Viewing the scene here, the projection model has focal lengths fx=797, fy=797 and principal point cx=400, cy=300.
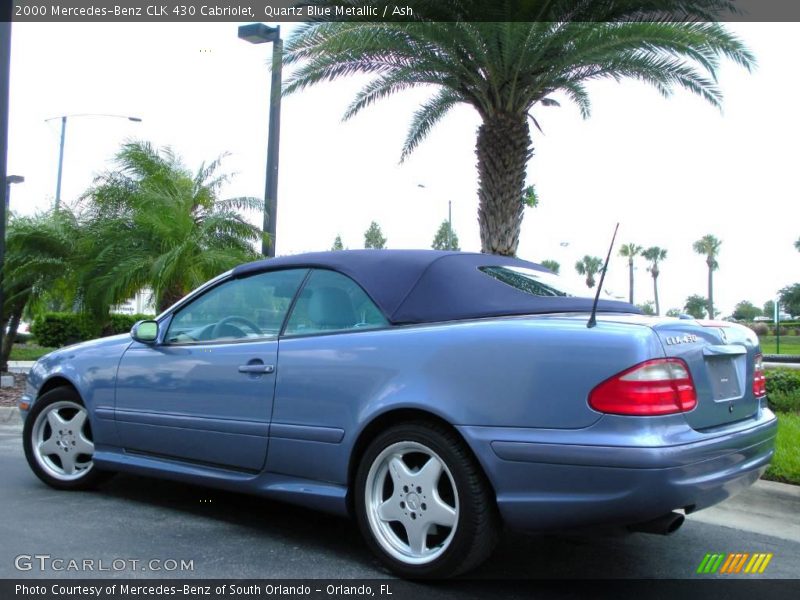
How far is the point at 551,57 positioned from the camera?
10.1m

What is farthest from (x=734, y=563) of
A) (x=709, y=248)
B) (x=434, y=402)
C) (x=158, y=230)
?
(x=709, y=248)

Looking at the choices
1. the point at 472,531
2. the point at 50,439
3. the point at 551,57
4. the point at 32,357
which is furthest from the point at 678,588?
the point at 32,357

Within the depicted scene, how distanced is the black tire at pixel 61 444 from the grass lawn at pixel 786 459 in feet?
14.0

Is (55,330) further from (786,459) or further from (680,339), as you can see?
(680,339)

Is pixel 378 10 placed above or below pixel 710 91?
above

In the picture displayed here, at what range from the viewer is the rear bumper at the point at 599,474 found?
294 cm

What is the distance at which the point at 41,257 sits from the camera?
11711 millimetres

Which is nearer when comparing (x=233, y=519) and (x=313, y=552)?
(x=313, y=552)

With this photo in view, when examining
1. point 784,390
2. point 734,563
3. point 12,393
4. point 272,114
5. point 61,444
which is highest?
point 272,114

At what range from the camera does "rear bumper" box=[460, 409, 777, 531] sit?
2943mm

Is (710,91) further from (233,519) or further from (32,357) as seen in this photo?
(32,357)

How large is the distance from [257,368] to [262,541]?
878 millimetres

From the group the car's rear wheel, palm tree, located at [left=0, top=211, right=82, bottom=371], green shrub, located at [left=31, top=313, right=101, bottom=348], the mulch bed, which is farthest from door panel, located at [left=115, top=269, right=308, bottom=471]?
green shrub, located at [left=31, top=313, right=101, bottom=348]

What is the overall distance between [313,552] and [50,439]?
7.21ft
